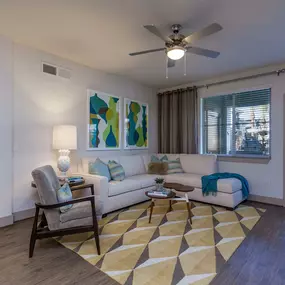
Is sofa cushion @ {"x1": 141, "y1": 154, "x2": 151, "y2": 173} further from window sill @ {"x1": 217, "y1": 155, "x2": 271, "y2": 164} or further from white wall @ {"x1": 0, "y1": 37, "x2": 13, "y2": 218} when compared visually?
white wall @ {"x1": 0, "y1": 37, "x2": 13, "y2": 218}

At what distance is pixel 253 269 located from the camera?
6.74ft

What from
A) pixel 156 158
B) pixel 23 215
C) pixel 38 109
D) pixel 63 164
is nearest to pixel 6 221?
pixel 23 215

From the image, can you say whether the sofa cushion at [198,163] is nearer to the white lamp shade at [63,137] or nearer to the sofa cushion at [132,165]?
the sofa cushion at [132,165]

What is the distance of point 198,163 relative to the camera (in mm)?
4836

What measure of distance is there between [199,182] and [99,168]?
197cm

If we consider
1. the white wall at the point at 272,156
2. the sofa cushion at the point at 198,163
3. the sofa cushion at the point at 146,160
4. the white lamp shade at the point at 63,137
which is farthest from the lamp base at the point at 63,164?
the white wall at the point at 272,156

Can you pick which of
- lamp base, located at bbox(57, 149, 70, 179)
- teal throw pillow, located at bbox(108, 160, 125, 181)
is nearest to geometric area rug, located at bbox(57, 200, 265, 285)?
teal throw pillow, located at bbox(108, 160, 125, 181)

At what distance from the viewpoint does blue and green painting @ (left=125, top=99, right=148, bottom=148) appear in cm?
512

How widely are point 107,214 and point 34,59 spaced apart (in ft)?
9.31

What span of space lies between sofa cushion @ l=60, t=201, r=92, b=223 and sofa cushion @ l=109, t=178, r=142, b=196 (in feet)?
3.51

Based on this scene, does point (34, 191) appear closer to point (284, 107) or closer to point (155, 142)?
point (155, 142)

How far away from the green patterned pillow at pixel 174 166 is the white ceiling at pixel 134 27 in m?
2.17

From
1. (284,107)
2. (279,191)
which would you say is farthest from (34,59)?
(279,191)

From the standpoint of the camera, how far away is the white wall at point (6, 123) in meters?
3.08
